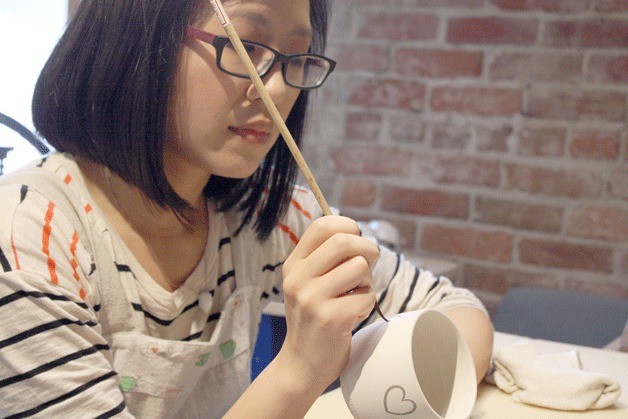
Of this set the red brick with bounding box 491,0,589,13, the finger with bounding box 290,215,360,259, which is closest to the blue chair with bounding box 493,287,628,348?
the red brick with bounding box 491,0,589,13

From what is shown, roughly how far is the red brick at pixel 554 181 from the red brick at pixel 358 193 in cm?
39

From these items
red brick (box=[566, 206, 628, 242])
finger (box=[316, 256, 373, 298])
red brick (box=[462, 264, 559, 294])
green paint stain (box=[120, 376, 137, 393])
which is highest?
finger (box=[316, 256, 373, 298])

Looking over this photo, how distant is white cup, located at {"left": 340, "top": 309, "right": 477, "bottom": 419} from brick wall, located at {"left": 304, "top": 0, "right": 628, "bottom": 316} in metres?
1.42

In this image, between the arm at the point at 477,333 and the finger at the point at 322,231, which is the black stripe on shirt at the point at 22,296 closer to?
the finger at the point at 322,231

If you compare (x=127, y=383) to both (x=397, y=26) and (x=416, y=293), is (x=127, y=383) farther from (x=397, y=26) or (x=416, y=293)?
(x=397, y=26)

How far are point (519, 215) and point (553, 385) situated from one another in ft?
4.13

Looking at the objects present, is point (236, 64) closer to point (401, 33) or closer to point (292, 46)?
point (292, 46)

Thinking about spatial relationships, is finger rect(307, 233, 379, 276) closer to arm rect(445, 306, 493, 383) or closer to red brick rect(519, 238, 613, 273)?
arm rect(445, 306, 493, 383)

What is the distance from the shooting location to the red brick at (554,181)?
2049mm

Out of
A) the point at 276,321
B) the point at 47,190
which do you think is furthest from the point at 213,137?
the point at 276,321

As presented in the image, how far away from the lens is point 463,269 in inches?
87.0

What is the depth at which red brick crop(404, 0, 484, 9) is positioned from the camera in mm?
2127

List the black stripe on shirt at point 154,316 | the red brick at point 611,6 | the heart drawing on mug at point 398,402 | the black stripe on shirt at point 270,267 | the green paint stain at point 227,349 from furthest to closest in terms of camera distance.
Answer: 1. the red brick at point 611,6
2. the black stripe on shirt at point 270,267
3. the green paint stain at point 227,349
4. the black stripe on shirt at point 154,316
5. the heart drawing on mug at point 398,402

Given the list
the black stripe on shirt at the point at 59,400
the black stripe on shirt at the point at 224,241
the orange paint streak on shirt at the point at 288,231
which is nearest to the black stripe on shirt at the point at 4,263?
the black stripe on shirt at the point at 59,400
